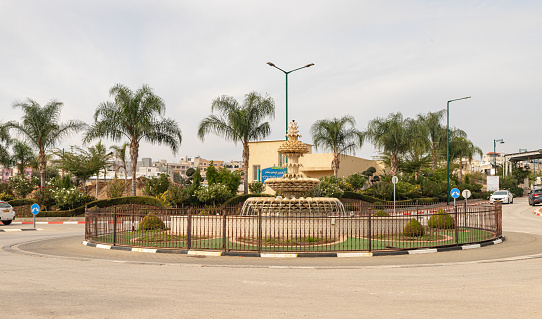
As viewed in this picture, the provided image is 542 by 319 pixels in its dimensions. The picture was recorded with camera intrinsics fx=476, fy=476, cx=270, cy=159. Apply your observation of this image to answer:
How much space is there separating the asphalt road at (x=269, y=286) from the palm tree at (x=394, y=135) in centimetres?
3439

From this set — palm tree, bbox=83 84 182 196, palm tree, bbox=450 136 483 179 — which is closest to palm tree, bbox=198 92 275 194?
palm tree, bbox=83 84 182 196

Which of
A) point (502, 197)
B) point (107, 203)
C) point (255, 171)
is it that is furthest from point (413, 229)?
point (255, 171)

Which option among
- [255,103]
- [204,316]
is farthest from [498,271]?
[255,103]

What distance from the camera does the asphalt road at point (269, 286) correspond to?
6777 mm

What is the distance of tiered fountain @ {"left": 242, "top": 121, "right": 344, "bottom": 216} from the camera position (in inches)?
742

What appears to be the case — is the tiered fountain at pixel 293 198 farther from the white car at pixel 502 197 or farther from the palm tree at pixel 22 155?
the palm tree at pixel 22 155

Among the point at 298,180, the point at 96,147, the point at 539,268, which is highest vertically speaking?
the point at 96,147

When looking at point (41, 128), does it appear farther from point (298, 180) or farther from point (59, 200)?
point (298, 180)

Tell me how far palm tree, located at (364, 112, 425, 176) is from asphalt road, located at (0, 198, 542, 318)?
1354 inches

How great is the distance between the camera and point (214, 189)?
33812 mm

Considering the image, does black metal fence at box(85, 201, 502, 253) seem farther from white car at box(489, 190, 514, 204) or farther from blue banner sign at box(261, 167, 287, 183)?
blue banner sign at box(261, 167, 287, 183)

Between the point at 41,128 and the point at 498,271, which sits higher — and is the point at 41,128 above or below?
above

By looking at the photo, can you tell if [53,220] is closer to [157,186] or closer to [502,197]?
[157,186]

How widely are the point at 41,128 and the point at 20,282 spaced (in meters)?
30.6
